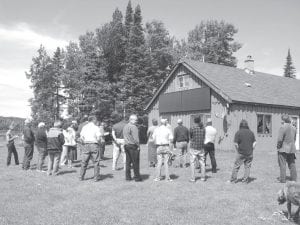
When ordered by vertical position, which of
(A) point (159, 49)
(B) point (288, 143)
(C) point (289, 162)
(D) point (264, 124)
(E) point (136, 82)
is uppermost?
(A) point (159, 49)

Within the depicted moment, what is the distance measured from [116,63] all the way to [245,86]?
20998 mm

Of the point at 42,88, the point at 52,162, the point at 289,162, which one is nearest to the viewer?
the point at 289,162

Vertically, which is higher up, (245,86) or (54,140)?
(245,86)

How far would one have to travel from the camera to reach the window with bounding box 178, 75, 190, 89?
24752mm

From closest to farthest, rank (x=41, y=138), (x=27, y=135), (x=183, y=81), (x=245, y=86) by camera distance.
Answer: (x=41, y=138) < (x=27, y=135) < (x=245, y=86) < (x=183, y=81)

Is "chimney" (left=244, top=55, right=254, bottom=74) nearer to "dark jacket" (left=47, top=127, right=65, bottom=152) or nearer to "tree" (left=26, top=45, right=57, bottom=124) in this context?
"dark jacket" (left=47, top=127, right=65, bottom=152)

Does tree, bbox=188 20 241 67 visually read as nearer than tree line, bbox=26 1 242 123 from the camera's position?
No

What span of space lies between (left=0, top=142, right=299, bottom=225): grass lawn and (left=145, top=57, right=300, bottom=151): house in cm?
995

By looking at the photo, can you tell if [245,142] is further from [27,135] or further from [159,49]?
[159,49]

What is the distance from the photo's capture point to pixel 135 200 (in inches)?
299

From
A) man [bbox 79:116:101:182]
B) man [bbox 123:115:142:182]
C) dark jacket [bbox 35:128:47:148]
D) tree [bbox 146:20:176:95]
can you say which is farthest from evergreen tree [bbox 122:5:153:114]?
man [bbox 123:115:142:182]

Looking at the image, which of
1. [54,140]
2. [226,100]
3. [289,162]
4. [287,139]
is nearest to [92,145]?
[54,140]

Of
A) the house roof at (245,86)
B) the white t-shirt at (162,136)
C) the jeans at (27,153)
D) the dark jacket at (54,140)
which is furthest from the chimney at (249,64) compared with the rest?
the dark jacket at (54,140)

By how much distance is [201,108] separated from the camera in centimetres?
2267
